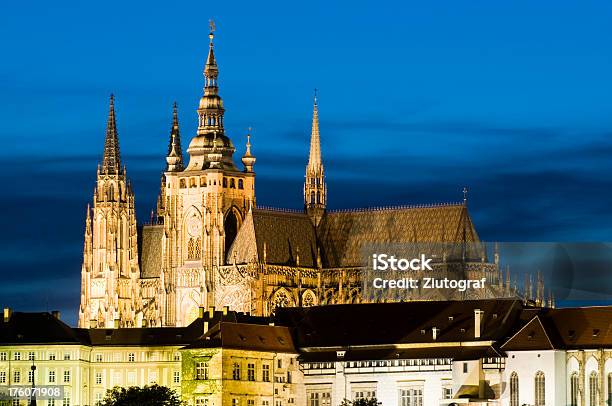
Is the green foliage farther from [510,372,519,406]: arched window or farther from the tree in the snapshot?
the tree

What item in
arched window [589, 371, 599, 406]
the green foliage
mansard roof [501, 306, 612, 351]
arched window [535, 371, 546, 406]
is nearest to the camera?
arched window [535, 371, 546, 406]

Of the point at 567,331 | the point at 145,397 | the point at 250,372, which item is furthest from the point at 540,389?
the point at 145,397

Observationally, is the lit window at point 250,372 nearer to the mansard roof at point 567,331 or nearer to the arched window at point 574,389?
the mansard roof at point 567,331

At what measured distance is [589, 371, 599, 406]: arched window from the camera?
16188 cm

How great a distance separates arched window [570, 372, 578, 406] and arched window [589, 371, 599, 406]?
2.80 ft

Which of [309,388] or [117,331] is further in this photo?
[117,331]

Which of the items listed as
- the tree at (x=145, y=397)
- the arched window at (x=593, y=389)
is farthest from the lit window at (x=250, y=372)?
the arched window at (x=593, y=389)

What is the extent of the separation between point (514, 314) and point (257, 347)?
16372 millimetres

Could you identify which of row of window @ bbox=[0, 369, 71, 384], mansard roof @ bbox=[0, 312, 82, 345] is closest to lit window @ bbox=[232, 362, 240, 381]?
row of window @ bbox=[0, 369, 71, 384]

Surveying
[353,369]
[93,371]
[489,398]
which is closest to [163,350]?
[93,371]

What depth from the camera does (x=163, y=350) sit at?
183m

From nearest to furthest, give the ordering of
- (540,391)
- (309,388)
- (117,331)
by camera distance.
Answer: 1. (540,391)
2. (309,388)
3. (117,331)

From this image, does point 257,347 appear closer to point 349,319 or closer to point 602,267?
point 349,319

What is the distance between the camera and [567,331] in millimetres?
165500
